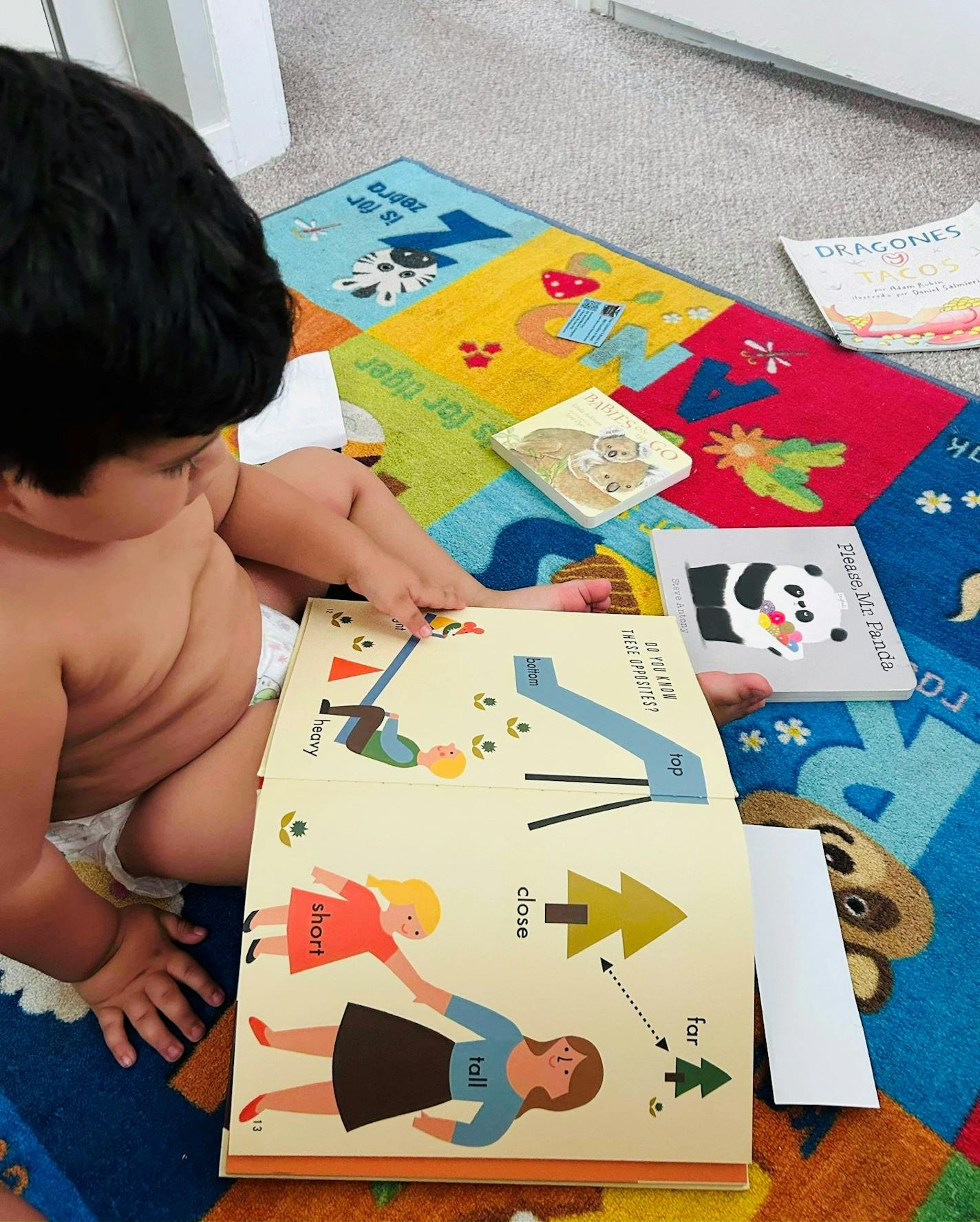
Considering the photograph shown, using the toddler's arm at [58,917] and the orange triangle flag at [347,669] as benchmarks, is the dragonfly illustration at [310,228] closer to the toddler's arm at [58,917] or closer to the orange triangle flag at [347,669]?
the orange triangle flag at [347,669]

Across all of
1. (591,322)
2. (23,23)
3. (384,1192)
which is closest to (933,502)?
(591,322)

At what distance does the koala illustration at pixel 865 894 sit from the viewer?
0.63 meters

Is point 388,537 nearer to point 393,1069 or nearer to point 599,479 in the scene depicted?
point 599,479

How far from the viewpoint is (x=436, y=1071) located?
0.51 meters

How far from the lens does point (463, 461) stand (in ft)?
3.21

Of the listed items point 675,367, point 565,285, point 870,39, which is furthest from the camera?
point 870,39

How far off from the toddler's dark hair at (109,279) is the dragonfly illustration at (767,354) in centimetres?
81

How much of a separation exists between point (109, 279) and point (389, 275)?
0.92 meters

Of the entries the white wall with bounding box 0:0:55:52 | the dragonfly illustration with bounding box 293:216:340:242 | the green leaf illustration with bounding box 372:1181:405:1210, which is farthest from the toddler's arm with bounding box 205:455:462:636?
the white wall with bounding box 0:0:55:52

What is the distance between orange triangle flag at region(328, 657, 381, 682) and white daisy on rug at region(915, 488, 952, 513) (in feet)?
1.98

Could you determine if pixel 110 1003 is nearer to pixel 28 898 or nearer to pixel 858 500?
pixel 28 898

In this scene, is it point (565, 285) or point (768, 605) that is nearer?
point (768, 605)

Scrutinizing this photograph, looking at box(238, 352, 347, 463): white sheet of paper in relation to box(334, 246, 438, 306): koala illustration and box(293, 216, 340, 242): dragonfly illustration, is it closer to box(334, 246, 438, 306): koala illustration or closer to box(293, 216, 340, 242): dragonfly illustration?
box(334, 246, 438, 306): koala illustration

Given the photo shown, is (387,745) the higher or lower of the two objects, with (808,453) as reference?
higher
